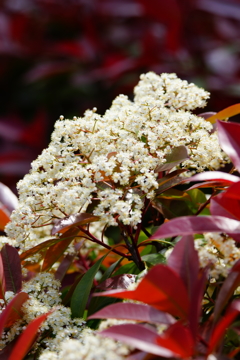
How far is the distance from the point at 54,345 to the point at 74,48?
6.61ft

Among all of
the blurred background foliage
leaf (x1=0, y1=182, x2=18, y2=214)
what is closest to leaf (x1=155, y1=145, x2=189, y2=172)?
leaf (x1=0, y1=182, x2=18, y2=214)

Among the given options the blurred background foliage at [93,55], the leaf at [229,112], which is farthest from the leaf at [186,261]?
the blurred background foliage at [93,55]

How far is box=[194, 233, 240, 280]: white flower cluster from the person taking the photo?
0.61m

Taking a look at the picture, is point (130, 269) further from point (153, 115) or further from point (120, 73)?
point (120, 73)

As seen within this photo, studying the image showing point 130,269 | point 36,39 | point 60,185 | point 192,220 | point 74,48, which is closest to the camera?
point 192,220

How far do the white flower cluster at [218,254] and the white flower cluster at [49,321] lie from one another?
0.76 feet

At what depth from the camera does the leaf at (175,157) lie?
2.46 ft

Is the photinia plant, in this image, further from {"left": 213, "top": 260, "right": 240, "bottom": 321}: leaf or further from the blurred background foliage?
the blurred background foliage

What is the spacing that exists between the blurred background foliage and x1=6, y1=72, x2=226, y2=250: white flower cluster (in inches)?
45.9

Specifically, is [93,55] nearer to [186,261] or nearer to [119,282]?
[119,282]

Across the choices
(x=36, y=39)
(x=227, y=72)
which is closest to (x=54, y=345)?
(x=227, y=72)

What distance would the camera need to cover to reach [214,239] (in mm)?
624

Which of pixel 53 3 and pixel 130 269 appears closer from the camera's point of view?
pixel 130 269

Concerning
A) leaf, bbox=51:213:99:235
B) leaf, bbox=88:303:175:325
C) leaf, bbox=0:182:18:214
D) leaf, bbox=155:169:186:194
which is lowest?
leaf, bbox=88:303:175:325
